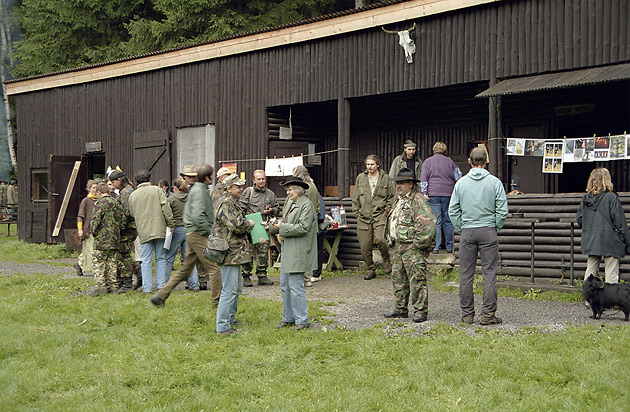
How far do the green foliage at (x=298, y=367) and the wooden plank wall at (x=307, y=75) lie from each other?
5.87 meters

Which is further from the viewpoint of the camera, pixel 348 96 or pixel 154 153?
pixel 154 153

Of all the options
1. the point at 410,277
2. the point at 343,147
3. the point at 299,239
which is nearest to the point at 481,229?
the point at 410,277

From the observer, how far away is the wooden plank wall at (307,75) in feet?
37.0

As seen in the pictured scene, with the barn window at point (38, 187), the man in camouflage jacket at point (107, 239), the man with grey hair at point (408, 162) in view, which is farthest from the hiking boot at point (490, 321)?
the barn window at point (38, 187)

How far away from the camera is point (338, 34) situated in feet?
47.6

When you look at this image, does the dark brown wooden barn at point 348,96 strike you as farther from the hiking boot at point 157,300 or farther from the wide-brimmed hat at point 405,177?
the hiking boot at point 157,300

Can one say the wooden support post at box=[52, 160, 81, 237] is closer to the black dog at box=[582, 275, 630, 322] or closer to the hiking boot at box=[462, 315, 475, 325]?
the hiking boot at box=[462, 315, 475, 325]

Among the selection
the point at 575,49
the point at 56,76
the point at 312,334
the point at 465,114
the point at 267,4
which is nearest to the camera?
the point at 312,334

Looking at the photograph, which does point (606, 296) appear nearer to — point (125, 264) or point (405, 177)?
point (405, 177)

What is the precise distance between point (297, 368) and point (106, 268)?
529 cm

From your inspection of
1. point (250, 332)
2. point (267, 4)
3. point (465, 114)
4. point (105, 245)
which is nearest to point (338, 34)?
point (465, 114)

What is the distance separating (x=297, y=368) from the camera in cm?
627

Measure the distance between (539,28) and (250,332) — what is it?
24.8 ft

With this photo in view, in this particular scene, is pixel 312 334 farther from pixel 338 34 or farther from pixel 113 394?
pixel 338 34
